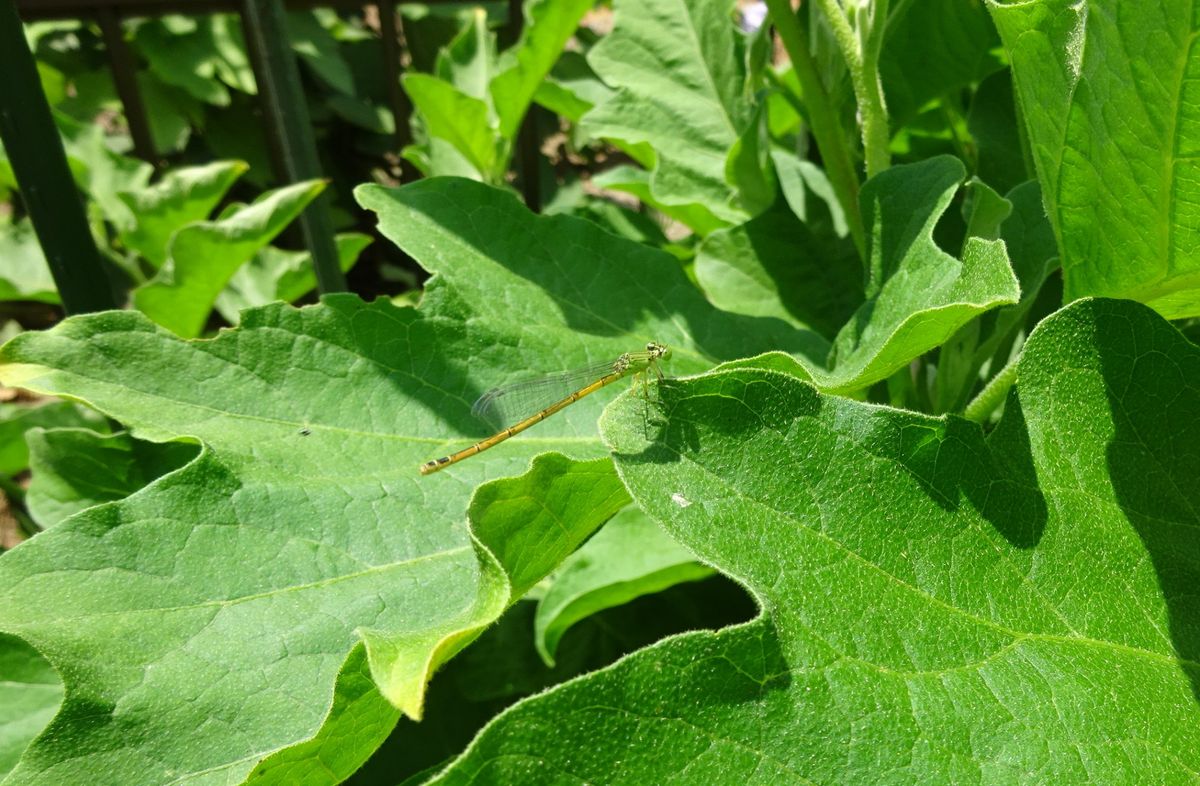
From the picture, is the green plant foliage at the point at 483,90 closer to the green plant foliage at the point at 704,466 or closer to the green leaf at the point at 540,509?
the green plant foliage at the point at 704,466

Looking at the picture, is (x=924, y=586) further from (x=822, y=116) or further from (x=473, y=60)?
(x=473, y=60)

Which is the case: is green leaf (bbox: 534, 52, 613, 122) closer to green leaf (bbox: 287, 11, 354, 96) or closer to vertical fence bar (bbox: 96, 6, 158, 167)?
vertical fence bar (bbox: 96, 6, 158, 167)

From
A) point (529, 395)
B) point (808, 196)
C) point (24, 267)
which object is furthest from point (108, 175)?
point (808, 196)

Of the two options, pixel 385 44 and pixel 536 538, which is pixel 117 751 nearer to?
pixel 536 538

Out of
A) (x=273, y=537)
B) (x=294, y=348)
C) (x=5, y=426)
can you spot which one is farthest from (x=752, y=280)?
(x=5, y=426)

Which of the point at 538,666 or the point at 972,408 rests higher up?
the point at 972,408

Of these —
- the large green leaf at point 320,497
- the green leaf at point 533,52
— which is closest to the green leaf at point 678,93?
the green leaf at point 533,52

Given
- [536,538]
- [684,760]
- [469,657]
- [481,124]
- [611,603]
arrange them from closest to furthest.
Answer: [684,760] → [536,538] → [611,603] → [469,657] → [481,124]
